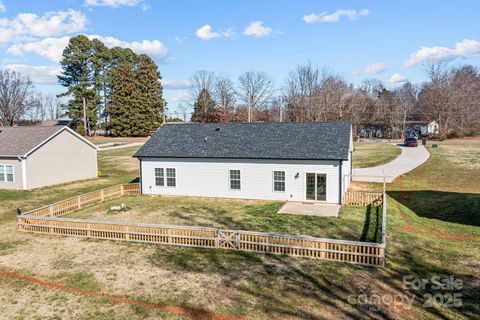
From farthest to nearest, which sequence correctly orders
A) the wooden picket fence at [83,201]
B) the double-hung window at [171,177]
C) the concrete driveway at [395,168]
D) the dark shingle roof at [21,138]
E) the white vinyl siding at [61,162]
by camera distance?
1. the concrete driveway at [395,168]
2. the white vinyl siding at [61,162]
3. the dark shingle roof at [21,138]
4. the double-hung window at [171,177]
5. the wooden picket fence at [83,201]

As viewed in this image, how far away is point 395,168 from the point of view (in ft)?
122

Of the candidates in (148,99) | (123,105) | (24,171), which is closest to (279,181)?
(24,171)

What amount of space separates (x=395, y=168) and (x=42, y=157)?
34894mm

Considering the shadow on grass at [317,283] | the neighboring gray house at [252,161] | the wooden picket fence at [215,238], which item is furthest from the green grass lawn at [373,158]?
the wooden picket fence at [215,238]

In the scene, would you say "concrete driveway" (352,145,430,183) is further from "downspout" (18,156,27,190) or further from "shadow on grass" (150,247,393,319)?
"downspout" (18,156,27,190)

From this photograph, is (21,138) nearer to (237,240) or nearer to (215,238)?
(215,238)

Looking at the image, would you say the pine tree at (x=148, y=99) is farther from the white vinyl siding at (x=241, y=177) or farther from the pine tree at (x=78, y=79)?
the white vinyl siding at (x=241, y=177)

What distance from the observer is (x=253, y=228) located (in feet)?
57.8

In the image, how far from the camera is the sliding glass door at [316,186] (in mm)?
22922

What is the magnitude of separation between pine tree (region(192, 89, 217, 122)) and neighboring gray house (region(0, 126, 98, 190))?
48.7 metres

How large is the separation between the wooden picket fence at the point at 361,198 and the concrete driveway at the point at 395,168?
22.3 feet

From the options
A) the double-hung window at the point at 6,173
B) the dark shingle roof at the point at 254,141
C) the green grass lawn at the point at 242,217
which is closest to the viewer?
the green grass lawn at the point at 242,217

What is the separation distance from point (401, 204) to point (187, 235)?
51.0 feet

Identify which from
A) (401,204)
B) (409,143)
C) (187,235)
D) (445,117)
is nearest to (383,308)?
(187,235)
